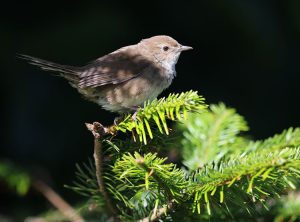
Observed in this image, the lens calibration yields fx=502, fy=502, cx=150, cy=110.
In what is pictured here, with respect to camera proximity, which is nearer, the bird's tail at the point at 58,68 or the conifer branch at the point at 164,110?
the conifer branch at the point at 164,110

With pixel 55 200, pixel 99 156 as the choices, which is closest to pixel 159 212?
pixel 99 156

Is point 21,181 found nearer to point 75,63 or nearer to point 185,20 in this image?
point 75,63

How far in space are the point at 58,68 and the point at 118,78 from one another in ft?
1.43

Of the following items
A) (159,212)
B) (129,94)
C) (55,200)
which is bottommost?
(55,200)

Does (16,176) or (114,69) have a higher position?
(114,69)

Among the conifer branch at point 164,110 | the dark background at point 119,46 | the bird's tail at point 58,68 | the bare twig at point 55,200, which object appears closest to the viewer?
the conifer branch at point 164,110

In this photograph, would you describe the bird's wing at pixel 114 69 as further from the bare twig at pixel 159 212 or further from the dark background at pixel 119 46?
the bare twig at pixel 159 212

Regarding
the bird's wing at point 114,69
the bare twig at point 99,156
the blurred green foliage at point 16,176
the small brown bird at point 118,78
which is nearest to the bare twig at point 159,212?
the bare twig at point 99,156

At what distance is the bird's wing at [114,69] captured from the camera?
3549mm

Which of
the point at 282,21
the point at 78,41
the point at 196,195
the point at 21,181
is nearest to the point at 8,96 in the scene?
the point at 78,41

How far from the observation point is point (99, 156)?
2.18 m

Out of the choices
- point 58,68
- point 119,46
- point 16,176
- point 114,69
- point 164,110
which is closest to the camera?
point 164,110

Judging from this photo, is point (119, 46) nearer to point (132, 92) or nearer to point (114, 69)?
point (114, 69)

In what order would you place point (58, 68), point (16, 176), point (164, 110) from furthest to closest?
point (58, 68) → point (16, 176) → point (164, 110)
